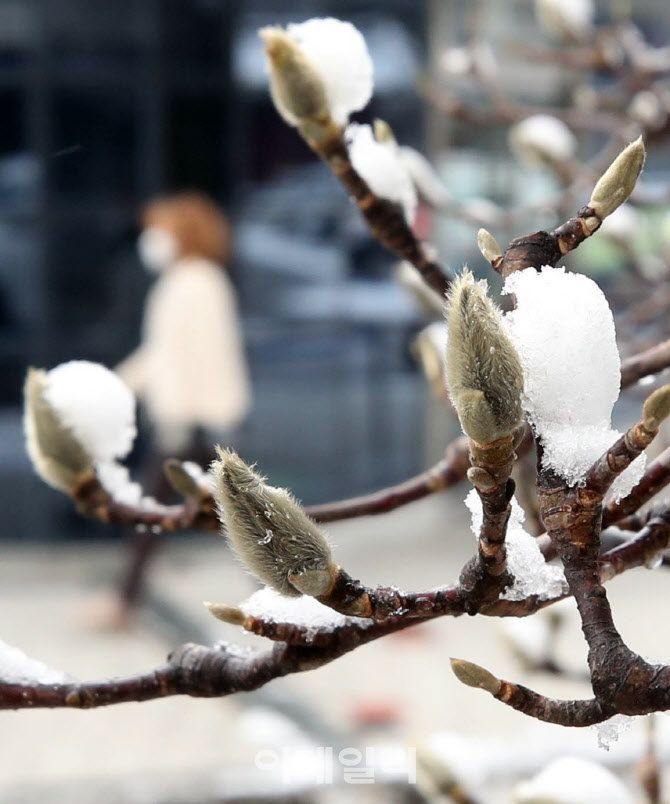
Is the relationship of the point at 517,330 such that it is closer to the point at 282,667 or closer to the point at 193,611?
the point at 282,667

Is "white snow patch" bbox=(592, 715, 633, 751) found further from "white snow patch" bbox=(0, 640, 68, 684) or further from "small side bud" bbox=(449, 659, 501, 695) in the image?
"white snow patch" bbox=(0, 640, 68, 684)

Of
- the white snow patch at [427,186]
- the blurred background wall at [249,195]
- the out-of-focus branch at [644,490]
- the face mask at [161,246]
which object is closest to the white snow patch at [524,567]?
the out-of-focus branch at [644,490]

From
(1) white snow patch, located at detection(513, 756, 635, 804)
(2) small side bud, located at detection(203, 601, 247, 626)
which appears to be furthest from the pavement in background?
(2) small side bud, located at detection(203, 601, 247, 626)

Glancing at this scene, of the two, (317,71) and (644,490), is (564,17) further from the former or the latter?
(644,490)

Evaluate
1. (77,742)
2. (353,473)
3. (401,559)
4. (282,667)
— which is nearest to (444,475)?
(282,667)

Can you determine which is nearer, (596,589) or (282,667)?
(596,589)

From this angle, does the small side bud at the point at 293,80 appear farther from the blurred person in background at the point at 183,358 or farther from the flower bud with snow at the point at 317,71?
the blurred person in background at the point at 183,358

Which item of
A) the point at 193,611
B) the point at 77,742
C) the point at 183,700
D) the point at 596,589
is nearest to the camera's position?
the point at 596,589
